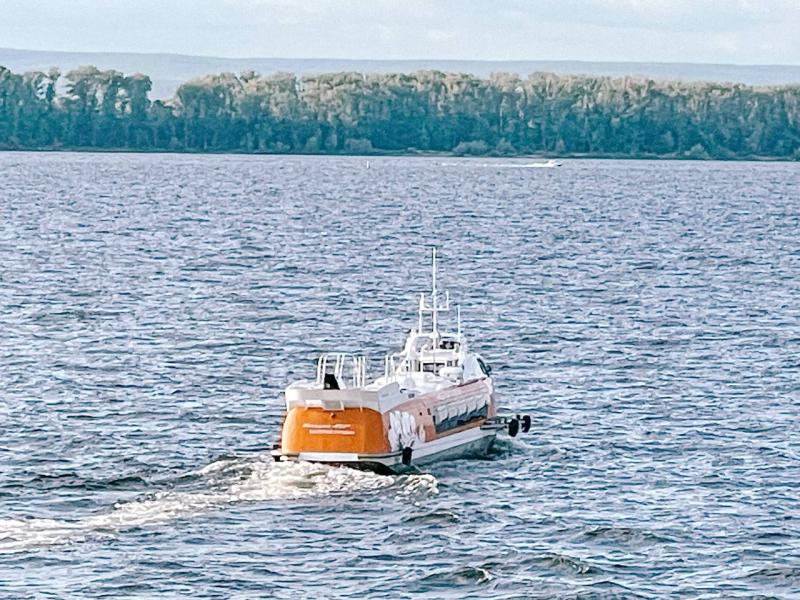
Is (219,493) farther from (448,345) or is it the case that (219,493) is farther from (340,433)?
(448,345)

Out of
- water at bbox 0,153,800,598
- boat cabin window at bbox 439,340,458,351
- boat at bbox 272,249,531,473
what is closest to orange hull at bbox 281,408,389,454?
boat at bbox 272,249,531,473

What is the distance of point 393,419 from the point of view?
4450 cm

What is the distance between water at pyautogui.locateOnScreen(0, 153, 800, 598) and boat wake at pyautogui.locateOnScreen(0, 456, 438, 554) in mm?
89

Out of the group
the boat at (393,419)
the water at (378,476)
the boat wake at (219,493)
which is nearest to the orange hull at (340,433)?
the boat at (393,419)

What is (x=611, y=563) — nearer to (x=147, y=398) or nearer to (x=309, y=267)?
(x=147, y=398)

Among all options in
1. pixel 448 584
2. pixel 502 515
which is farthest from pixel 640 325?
pixel 448 584

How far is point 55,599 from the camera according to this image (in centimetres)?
3384

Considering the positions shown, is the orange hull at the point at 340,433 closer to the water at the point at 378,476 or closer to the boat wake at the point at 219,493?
the boat wake at the point at 219,493

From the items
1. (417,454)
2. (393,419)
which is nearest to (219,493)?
(393,419)

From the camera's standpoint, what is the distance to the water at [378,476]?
120 ft

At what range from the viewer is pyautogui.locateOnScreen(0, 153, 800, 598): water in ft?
120

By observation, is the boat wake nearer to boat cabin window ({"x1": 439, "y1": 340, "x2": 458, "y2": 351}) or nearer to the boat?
the boat

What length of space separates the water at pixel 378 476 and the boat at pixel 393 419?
1.93 feet

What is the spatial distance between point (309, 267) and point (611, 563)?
63394 mm
